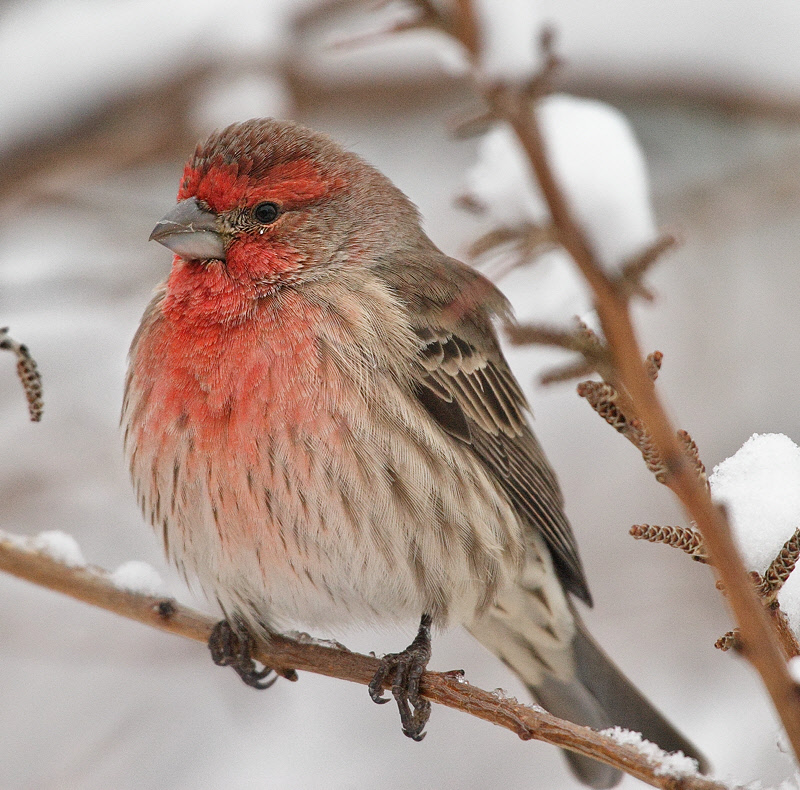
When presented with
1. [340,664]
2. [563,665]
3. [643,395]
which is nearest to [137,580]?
[340,664]

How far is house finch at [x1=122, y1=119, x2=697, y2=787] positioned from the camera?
3582mm

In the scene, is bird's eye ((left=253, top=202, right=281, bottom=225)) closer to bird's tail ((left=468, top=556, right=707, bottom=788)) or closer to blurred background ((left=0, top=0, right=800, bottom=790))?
blurred background ((left=0, top=0, right=800, bottom=790))

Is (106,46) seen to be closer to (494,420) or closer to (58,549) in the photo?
(494,420)

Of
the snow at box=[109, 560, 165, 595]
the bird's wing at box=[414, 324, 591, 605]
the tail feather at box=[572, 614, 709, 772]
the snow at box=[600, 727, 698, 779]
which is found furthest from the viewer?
the tail feather at box=[572, 614, 709, 772]

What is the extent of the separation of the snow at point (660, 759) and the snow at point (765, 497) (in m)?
0.46

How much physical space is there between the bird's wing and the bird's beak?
80 centimetres

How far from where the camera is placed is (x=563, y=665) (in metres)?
4.63

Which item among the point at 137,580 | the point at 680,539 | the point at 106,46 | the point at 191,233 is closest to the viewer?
the point at 680,539

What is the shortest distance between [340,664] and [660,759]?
4.56 feet

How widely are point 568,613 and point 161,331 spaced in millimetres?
2031

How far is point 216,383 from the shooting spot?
364cm

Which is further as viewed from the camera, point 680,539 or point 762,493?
point 762,493

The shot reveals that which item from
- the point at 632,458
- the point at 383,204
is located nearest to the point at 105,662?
the point at 383,204

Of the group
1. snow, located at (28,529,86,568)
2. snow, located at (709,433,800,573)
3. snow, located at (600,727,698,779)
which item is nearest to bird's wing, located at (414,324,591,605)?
snow, located at (28,529,86,568)
